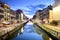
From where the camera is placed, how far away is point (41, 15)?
17641 millimetres

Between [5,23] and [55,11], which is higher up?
[55,11]

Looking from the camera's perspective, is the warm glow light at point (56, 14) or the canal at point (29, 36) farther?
the warm glow light at point (56, 14)

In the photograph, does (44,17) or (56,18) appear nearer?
(56,18)

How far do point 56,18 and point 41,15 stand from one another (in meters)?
3.02

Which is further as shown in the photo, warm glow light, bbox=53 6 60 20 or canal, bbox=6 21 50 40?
warm glow light, bbox=53 6 60 20

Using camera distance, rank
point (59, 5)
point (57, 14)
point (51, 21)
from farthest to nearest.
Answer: point (51, 21) → point (57, 14) → point (59, 5)

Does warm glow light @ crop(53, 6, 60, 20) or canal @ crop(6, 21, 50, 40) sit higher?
warm glow light @ crop(53, 6, 60, 20)

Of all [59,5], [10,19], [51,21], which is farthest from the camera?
[10,19]

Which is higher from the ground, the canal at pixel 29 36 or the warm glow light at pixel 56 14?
the warm glow light at pixel 56 14

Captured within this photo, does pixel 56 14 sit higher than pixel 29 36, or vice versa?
pixel 56 14

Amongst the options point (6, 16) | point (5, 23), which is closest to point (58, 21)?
point (5, 23)

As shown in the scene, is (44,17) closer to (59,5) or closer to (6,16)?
(6,16)

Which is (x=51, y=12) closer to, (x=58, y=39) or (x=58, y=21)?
(x=58, y=21)

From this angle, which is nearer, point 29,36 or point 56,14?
point 29,36
